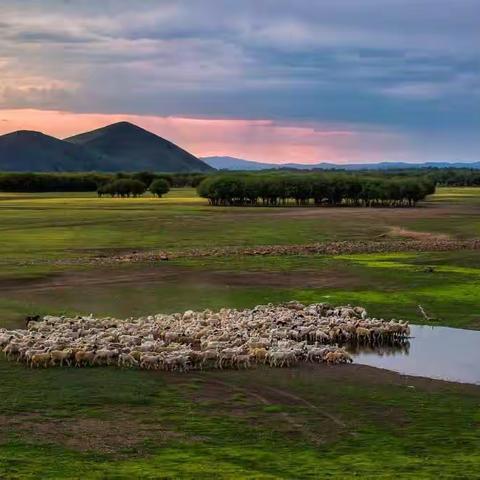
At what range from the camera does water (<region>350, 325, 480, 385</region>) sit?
90.7ft

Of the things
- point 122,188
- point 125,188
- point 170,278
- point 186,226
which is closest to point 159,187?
point 125,188

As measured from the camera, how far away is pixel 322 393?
2403 cm

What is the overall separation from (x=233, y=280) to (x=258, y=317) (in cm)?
1313

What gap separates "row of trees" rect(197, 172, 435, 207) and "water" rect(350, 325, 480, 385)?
98290mm

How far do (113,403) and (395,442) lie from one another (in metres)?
7.56

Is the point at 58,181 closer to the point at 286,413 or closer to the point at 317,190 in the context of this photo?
the point at 317,190

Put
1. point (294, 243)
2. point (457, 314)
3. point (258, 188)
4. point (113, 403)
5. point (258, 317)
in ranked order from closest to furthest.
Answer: point (113, 403) → point (258, 317) → point (457, 314) → point (294, 243) → point (258, 188)

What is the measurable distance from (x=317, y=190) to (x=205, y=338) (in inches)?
4106

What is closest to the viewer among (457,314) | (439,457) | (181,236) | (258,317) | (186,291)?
(439,457)

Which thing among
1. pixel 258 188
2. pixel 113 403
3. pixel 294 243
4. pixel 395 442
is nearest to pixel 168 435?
pixel 113 403

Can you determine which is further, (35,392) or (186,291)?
(186,291)

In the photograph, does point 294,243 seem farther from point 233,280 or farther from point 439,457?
point 439,457

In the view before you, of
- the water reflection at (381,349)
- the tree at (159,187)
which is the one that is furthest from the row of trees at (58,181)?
the water reflection at (381,349)

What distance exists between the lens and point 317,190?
13238cm
